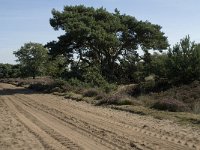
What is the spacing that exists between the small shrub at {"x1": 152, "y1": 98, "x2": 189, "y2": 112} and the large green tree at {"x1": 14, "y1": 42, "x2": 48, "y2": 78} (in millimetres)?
80605

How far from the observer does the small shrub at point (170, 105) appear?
2040 cm

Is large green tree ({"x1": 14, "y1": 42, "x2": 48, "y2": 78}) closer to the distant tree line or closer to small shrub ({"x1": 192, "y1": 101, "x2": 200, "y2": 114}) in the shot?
the distant tree line

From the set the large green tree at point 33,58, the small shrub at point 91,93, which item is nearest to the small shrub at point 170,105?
→ the small shrub at point 91,93

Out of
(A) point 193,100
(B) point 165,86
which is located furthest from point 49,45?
(A) point 193,100

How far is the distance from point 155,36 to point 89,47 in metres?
7.85

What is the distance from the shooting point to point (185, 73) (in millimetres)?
30594

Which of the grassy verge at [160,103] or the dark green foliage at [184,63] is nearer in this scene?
the grassy verge at [160,103]

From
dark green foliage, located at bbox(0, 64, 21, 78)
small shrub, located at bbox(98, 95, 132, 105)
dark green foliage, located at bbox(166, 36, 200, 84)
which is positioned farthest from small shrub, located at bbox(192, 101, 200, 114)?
dark green foliage, located at bbox(0, 64, 21, 78)

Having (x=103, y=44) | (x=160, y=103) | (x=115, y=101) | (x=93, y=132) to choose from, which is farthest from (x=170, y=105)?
(x=103, y=44)

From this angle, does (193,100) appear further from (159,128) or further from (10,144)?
(10,144)

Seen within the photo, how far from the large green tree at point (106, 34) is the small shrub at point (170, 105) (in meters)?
21.6

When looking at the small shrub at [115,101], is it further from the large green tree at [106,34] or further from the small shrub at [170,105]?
the large green tree at [106,34]

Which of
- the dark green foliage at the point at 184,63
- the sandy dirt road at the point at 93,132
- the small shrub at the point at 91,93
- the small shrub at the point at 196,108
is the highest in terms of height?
the dark green foliage at the point at 184,63

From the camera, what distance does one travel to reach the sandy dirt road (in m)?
11.6
